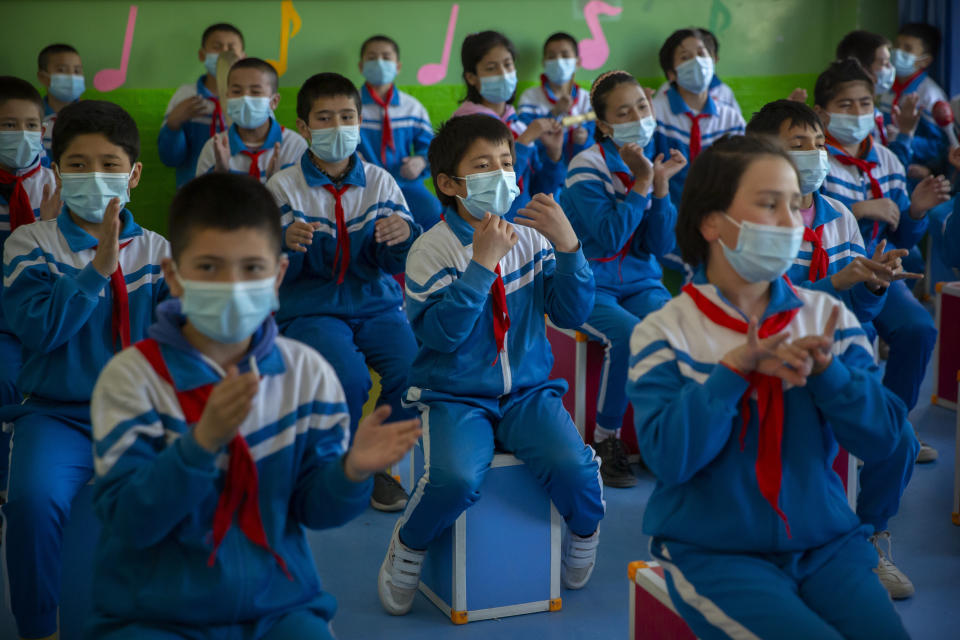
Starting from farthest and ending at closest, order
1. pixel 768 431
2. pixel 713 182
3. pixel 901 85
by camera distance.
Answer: pixel 901 85 < pixel 713 182 < pixel 768 431

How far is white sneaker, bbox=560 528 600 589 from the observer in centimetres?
266

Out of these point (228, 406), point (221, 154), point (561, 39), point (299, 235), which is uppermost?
point (561, 39)

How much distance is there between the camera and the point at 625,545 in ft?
9.71

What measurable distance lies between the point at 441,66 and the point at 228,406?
4.50m

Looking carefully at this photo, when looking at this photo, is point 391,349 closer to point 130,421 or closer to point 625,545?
point 625,545

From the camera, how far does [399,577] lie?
8.38 ft

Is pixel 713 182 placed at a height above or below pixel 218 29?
below

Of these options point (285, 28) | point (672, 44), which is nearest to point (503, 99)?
point (672, 44)

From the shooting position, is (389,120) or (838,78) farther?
(389,120)


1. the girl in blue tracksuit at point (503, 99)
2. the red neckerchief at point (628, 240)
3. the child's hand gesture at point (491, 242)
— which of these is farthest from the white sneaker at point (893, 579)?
the girl in blue tracksuit at point (503, 99)

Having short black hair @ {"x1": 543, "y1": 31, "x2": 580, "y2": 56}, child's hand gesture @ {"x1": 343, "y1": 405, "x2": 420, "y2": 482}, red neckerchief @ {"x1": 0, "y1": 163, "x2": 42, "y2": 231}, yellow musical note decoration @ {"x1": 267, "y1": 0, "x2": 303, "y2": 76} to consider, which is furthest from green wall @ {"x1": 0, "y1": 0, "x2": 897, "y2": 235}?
child's hand gesture @ {"x1": 343, "y1": 405, "x2": 420, "y2": 482}

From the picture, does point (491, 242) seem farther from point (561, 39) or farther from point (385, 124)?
point (561, 39)

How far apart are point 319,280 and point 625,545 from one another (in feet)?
4.23

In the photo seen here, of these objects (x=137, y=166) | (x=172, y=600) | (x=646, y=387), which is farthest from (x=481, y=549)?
(x=137, y=166)
